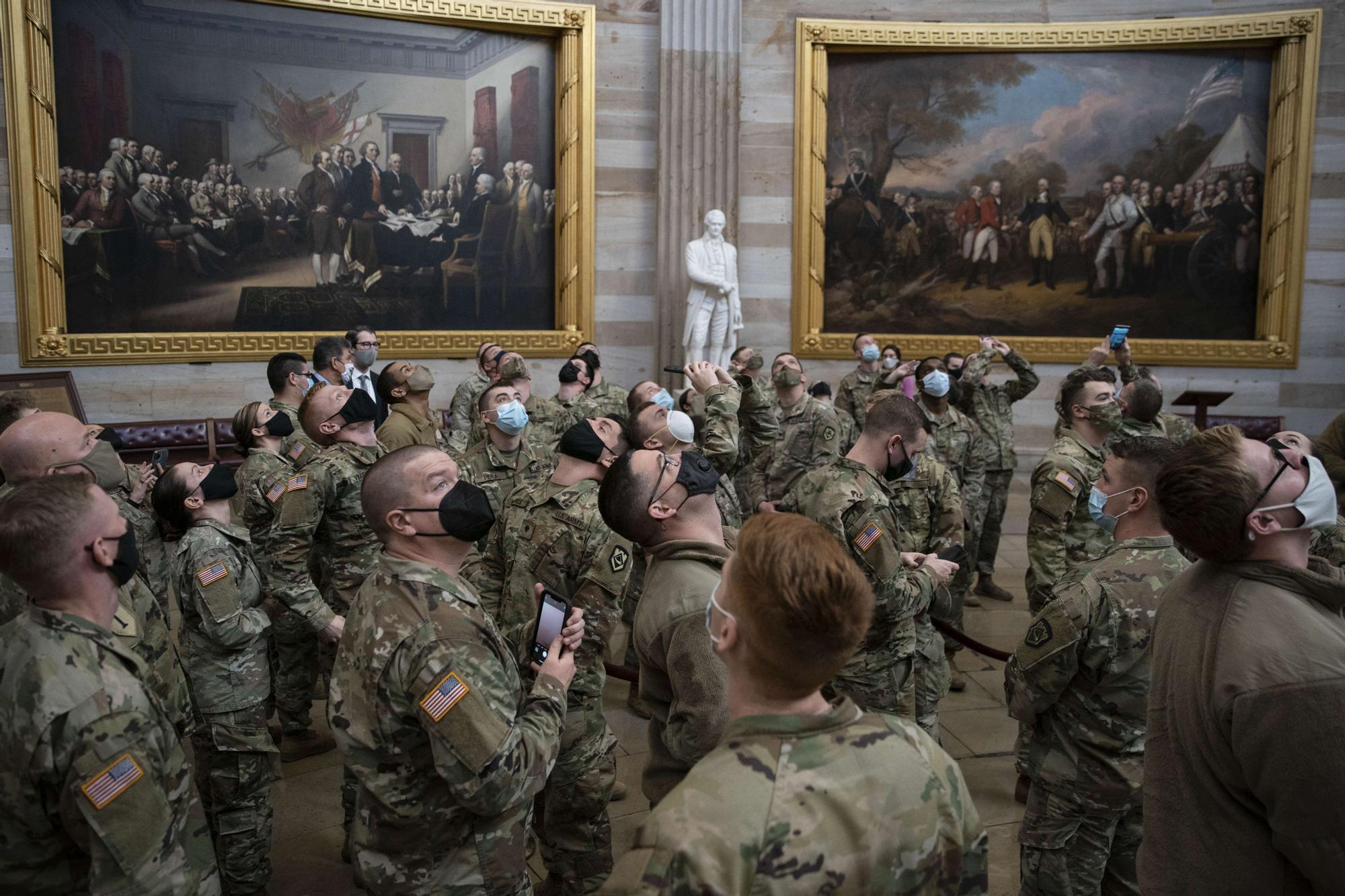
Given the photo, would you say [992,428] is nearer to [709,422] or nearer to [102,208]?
[709,422]

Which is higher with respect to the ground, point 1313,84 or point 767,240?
point 1313,84

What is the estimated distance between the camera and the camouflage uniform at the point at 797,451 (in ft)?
23.9

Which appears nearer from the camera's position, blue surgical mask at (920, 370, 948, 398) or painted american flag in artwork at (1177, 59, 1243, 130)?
blue surgical mask at (920, 370, 948, 398)

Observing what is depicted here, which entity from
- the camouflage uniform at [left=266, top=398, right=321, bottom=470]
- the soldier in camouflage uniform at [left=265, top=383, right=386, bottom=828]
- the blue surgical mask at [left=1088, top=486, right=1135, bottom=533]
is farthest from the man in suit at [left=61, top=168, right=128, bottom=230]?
the blue surgical mask at [left=1088, top=486, right=1135, bottom=533]

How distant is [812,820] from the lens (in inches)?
60.2

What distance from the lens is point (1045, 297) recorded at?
13.1 m

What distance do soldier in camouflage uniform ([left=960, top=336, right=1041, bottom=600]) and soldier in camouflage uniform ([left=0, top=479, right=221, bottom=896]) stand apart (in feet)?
23.0

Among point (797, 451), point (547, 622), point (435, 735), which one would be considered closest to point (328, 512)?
point (547, 622)

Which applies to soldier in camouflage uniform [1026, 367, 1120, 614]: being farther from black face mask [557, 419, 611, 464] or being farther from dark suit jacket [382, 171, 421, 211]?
dark suit jacket [382, 171, 421, 211]

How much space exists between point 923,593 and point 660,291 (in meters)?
8.74

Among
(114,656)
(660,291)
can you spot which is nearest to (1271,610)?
(114,656)

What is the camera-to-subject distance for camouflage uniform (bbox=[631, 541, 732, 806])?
2.43 metres

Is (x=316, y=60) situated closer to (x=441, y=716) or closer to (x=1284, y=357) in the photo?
(x=441, y=716)

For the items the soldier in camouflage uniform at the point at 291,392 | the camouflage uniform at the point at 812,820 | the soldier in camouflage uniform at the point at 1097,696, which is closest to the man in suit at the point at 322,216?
the soldier in camouflage uniform at the point at 291,392
